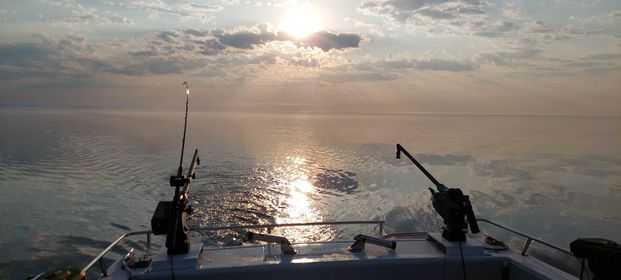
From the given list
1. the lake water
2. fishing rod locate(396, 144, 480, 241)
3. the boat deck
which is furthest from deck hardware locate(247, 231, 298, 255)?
the lake water

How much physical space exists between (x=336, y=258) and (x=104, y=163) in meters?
30.6

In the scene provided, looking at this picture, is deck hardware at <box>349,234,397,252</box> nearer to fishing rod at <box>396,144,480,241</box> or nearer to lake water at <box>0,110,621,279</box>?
fishing rod at <box>396,144,480,241</box>

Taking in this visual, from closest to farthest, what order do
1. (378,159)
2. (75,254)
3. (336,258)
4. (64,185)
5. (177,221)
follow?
(177,221) → (336,258) → (75,254) → (64,185) → (378,159)

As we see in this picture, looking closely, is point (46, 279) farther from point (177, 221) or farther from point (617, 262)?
point (617, 262)

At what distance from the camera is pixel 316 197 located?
22.2 m

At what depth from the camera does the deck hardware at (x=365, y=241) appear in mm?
5281

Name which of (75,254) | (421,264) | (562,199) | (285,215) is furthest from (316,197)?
(421,264)

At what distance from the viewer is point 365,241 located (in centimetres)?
538

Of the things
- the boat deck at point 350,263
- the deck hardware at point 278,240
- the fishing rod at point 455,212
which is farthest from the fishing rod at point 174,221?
the fishing rod at point 455,212

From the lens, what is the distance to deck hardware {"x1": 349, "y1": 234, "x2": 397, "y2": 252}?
5.28m

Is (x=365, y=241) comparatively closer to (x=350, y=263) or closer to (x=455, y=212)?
(x=350, y=263)

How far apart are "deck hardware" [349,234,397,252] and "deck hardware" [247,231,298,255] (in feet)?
2.81

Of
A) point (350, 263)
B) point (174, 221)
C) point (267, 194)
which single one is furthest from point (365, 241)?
point (267, 194)

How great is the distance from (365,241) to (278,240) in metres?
1.24
